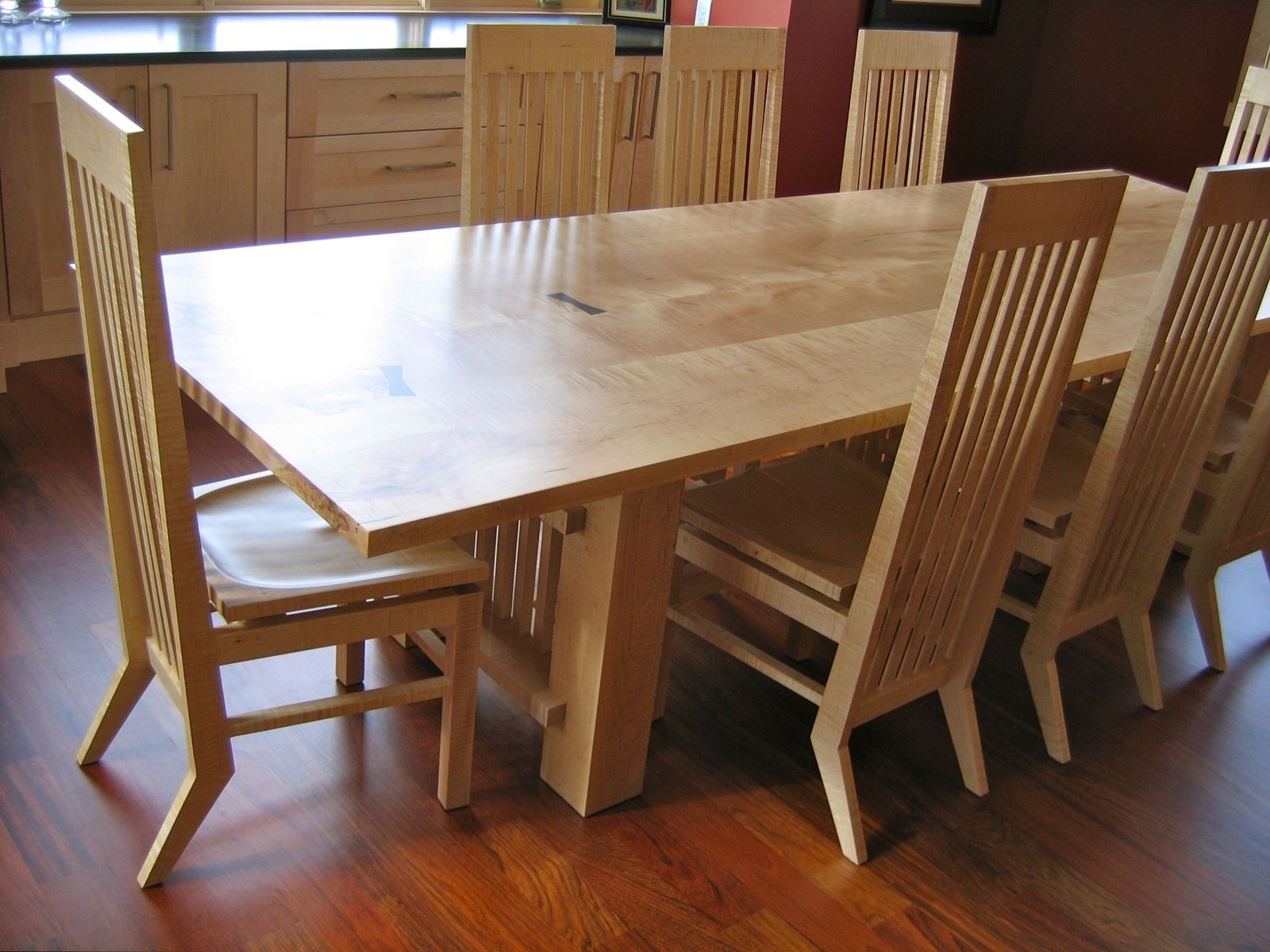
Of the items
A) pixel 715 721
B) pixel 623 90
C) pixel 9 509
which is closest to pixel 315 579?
pixel 715 721

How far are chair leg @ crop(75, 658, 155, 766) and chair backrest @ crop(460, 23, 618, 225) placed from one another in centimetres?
114

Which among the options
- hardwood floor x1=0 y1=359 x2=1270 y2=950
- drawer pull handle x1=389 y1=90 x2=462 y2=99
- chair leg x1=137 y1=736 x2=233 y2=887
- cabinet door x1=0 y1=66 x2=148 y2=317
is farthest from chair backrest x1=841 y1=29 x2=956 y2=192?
chair leg x1=137 y1=736 x2=233 y2=887

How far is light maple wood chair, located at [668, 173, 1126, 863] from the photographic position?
5.08 ft

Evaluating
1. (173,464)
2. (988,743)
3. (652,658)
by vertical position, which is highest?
(173,464)

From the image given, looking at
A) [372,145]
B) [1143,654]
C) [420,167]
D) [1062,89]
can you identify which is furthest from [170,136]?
[1062,89]

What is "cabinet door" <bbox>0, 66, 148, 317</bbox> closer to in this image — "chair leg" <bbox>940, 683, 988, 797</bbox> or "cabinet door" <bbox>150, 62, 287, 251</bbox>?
"cabinet door" <bbox>150, 62, 287, 251</bbox>

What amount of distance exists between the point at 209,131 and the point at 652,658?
2065mm

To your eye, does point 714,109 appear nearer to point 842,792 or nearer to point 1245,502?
point 1245,502

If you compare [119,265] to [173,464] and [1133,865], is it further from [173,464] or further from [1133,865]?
[1133,865]

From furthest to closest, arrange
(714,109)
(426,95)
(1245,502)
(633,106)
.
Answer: (633,106) → (426,95) → (714,109) → (1245,502)

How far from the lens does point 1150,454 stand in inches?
81.6

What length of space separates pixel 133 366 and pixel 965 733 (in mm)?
1383

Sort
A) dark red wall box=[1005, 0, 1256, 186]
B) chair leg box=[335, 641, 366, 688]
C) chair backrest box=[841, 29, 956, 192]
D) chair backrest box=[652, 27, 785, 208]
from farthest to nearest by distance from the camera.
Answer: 1. dark red wall box=[1005, 0, 1256, 186]
2. chair backrest box=[841, 29, 956, 192]
3. chair backrest box=[652, 27, 785, 208]
4. chair leg box=[335, 641, 366, 688]

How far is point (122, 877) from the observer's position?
1.68 m
